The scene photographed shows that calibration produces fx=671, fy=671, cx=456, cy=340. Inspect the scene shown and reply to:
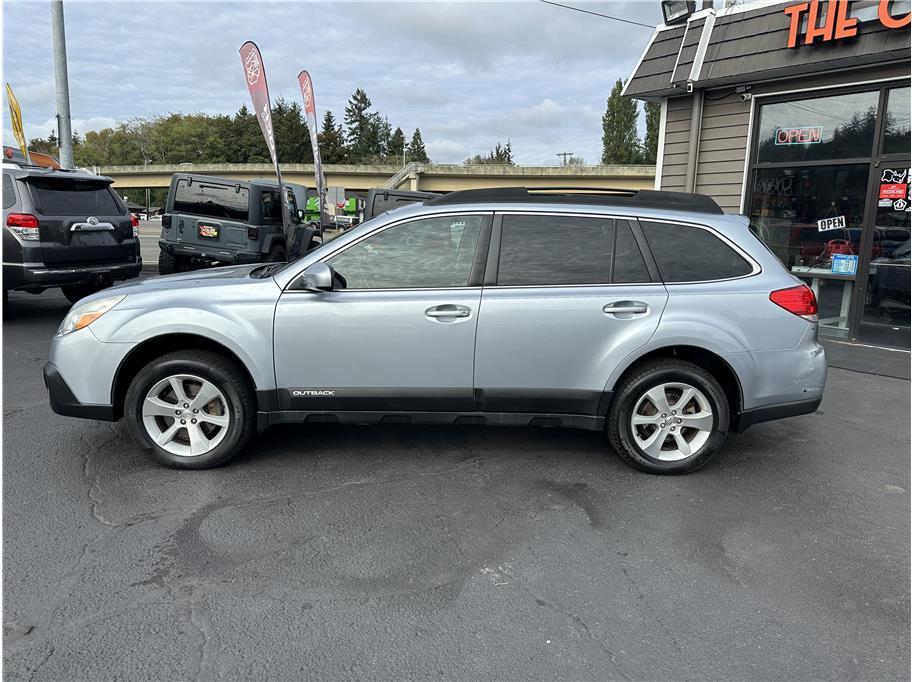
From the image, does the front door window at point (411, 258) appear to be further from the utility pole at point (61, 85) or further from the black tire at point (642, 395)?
the utility pole at point (61, 85)

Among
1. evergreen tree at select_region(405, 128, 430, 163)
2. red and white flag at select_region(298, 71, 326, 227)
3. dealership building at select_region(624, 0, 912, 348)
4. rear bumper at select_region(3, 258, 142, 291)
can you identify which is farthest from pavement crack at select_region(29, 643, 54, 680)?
evergreen tree at select_region(405, 128, 430, 163)

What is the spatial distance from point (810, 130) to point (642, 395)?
249 inches

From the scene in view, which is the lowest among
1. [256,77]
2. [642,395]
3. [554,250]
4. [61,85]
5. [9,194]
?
[642,395]

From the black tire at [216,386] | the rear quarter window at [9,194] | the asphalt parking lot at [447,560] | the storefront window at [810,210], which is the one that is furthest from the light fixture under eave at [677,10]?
the rear quarter window at [9,194]

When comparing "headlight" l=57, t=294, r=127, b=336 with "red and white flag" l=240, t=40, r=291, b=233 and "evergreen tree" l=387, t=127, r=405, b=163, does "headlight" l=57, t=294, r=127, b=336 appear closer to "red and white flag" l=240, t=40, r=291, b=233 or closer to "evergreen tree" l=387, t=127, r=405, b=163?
"red and white flag" l=240, t=40, r=291, b=233

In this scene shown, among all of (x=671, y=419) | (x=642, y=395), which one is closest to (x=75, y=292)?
(x=642, y=395)

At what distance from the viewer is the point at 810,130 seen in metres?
8.48

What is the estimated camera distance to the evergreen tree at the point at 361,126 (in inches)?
4729

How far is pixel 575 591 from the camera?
283cm

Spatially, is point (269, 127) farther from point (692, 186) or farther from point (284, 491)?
point (284, 491)

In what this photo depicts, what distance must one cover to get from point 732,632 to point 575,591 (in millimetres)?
616

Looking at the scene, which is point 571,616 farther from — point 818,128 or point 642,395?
point 818,128

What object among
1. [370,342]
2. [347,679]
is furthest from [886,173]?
[347,679]

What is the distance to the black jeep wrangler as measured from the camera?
40.4 ft
